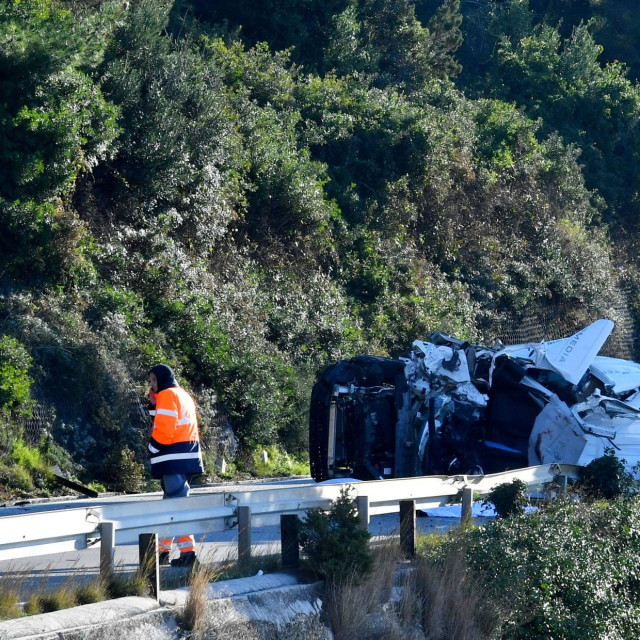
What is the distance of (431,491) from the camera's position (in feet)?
26.5

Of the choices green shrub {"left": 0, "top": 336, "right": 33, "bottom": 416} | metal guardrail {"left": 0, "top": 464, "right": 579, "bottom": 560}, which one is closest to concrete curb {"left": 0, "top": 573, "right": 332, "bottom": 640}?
metal guardrail {"left": 0, "top": 464, "right": 579, "bottom": 560}

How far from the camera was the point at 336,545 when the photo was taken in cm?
631

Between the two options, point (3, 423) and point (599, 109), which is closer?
point (3, 423)

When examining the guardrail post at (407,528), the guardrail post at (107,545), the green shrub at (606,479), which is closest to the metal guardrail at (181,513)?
the guardrail post at (107,545)

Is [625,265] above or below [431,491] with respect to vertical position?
above

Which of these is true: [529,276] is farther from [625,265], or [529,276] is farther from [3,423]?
[3,423]

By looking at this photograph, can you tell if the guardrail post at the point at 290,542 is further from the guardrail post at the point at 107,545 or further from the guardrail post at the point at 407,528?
the guardrail post at the point at 107,545

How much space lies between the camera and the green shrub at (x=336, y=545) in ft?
20.5

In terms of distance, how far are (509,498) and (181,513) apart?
3.43m

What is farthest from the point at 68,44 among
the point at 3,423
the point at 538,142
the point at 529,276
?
the point at 538,142

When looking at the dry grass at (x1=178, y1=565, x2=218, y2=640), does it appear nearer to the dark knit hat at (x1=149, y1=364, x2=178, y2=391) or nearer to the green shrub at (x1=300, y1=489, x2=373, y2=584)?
the green shrub at (x1=300, y1=489, x2=373, y2=584)

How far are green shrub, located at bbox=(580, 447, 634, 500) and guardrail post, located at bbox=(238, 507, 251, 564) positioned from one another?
4474 millimetres

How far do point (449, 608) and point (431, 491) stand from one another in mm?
1367

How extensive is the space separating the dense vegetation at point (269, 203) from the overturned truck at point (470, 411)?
3.60 m
